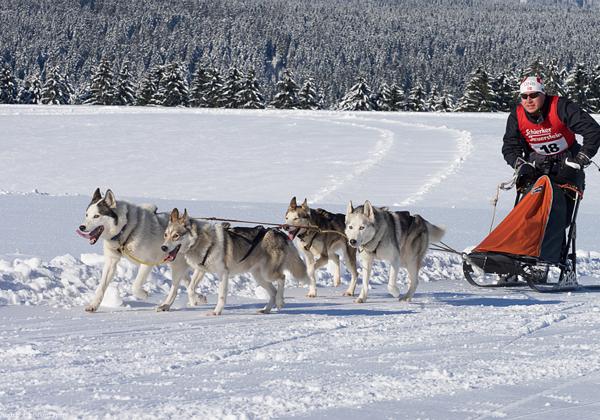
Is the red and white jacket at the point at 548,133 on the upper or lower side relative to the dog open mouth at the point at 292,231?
upper

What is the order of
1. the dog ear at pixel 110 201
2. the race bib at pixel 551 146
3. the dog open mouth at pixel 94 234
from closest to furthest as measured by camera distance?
the dog open mouth at pixel 94 234 → the dog ear at pixel 110 201 → the race bib at pixel 551 146

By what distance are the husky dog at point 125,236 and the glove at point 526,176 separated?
3133 millimetres

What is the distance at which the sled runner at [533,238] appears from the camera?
7.14 meters

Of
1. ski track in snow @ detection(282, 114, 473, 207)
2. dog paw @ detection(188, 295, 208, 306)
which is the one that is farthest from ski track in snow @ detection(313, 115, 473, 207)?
dog paw @ detection(188, 295, 208, 306)

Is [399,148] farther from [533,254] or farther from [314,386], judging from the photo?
[314,386]

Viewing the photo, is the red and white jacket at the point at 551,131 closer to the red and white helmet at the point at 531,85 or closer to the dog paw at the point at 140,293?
the red and white helmet at the point at 531,85

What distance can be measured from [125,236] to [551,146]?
3.83m

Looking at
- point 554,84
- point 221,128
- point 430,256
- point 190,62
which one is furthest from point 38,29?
point 430,256

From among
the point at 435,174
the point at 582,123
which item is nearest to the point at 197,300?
the point at 582,123

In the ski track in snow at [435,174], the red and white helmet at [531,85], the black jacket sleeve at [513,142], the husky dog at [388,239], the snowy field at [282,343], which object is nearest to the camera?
the snowy field at [282,343]

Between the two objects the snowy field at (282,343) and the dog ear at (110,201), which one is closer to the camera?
the snowy field at (282,343)

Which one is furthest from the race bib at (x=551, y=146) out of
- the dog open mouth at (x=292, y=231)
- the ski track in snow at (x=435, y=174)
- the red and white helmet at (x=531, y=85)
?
the ski track in snow at (x=435, y=174)

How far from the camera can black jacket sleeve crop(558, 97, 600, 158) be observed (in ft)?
23.1

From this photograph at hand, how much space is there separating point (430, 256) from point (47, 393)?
6298 millimetres
